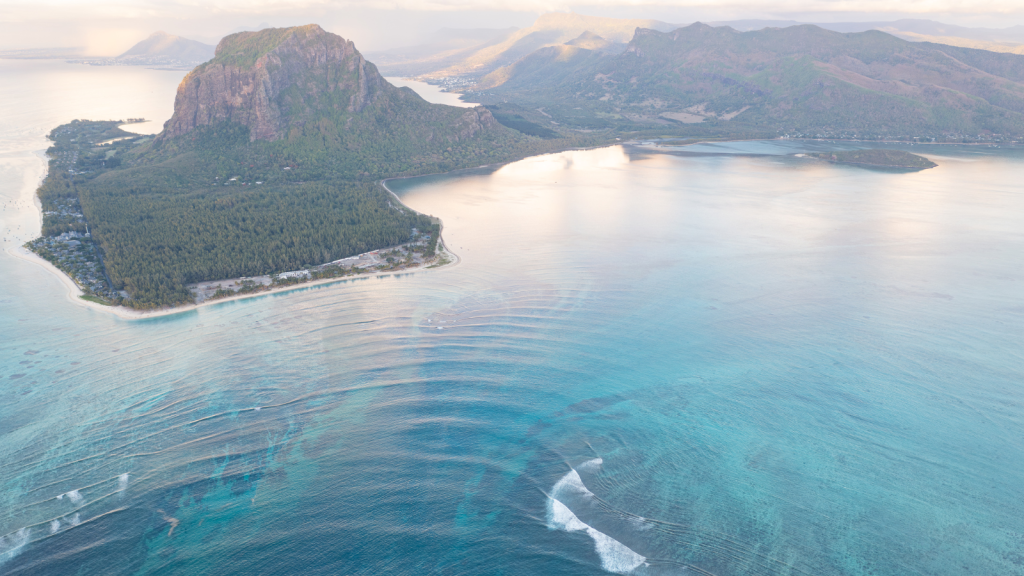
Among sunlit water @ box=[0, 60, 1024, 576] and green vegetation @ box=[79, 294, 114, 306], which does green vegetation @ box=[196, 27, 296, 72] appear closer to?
sunlit water @ box=[0, 60, 1024, 576]

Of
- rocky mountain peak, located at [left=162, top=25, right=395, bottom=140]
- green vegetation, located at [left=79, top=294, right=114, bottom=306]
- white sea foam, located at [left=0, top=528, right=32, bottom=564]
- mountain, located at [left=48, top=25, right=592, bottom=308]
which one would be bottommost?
white sea foam, located at [left=0, top=528, right=32, bottom=564]

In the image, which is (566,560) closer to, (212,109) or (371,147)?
(371,147)

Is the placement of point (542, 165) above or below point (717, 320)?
above

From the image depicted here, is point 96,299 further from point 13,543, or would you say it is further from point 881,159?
point 881,159

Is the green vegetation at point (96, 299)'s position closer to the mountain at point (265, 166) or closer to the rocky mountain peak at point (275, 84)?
the mountain at point (265, 166)

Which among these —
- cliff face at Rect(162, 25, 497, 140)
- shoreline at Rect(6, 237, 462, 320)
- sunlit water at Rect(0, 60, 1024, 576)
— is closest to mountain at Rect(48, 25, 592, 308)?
cliff face at Rect(162, 25, 497, 140)

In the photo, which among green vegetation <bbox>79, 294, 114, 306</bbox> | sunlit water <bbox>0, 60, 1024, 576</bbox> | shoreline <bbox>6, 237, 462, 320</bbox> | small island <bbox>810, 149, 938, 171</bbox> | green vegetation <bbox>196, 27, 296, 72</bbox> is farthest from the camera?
small island <bbox>810, 149, 938, 171</bbox>

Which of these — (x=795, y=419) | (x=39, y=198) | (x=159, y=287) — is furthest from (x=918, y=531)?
(x=39, y=198)
